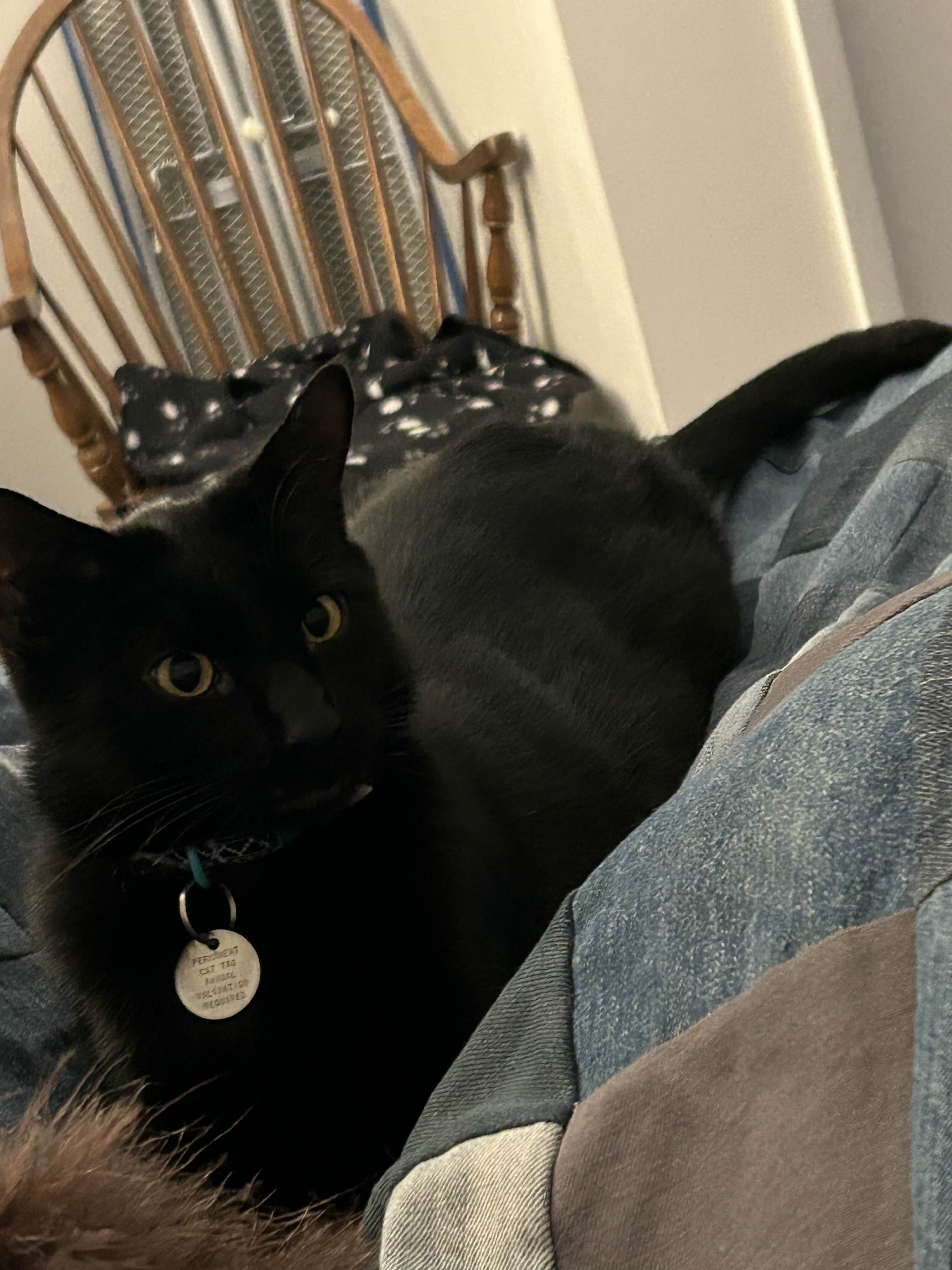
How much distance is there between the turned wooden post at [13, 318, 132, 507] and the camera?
194cm

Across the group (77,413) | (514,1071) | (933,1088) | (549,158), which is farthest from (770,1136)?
(77,413)

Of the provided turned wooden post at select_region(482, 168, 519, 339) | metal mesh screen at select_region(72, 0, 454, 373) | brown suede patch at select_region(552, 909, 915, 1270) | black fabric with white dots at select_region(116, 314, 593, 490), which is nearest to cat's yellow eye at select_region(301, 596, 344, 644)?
brown suede patch at select_region(552, 909, 915, 1270)

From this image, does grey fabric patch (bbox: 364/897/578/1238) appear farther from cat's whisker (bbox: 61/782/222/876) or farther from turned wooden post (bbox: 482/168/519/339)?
turned wooden post (bbox: 482/168/519/339)

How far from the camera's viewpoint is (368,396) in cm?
185

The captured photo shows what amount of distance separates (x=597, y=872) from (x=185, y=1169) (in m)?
0.29

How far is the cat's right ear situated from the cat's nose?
119 millimetres

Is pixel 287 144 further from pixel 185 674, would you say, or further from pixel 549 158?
pixel 185 674

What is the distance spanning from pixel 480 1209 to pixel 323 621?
0.37m

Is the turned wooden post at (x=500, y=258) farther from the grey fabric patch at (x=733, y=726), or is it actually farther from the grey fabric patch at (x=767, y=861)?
the grey fabric patch at (x=767, y=861)

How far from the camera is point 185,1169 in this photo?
24.7 inches

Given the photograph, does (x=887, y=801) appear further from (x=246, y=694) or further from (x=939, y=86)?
(x=939, y=86)

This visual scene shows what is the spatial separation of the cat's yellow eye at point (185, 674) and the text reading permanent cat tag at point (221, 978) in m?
0.15

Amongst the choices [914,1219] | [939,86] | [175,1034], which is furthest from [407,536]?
[939,86]

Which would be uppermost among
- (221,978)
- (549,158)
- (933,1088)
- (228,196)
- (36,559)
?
(228,196)
